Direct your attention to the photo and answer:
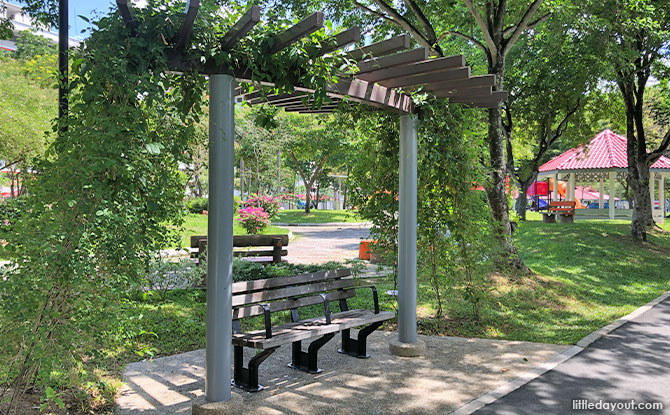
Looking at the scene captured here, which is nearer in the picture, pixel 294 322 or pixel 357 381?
pixel 357 381

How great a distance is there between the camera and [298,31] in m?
3.80

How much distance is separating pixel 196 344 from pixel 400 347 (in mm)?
2468

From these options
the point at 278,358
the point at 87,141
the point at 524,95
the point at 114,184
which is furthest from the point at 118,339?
the point at 524,95

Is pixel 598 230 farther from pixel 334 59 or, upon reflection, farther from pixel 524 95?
pixel 334 59

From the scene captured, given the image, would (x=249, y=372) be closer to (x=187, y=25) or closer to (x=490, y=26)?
(x=187, y=25)

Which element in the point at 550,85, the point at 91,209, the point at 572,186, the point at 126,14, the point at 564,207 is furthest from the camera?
the point at 572,186

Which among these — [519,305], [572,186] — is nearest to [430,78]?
[519,305]

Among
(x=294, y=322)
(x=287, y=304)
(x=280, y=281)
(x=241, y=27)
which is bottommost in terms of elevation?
(x=294, y=322)

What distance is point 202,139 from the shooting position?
4293 millimetres

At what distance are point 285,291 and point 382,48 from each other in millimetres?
2524

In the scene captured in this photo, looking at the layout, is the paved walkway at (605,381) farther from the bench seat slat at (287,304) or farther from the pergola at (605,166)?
the pergola at (605,166)

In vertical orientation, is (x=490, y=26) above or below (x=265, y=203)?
above

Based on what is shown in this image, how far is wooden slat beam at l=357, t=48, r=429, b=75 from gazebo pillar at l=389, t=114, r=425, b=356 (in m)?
0.96

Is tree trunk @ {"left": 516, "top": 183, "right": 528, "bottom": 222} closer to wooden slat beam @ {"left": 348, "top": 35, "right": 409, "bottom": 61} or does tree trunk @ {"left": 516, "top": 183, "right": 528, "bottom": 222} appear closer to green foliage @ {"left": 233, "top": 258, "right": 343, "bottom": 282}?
green foliage @ {"left": 233, "top": 258, "right": 343, "bottom": 282}
